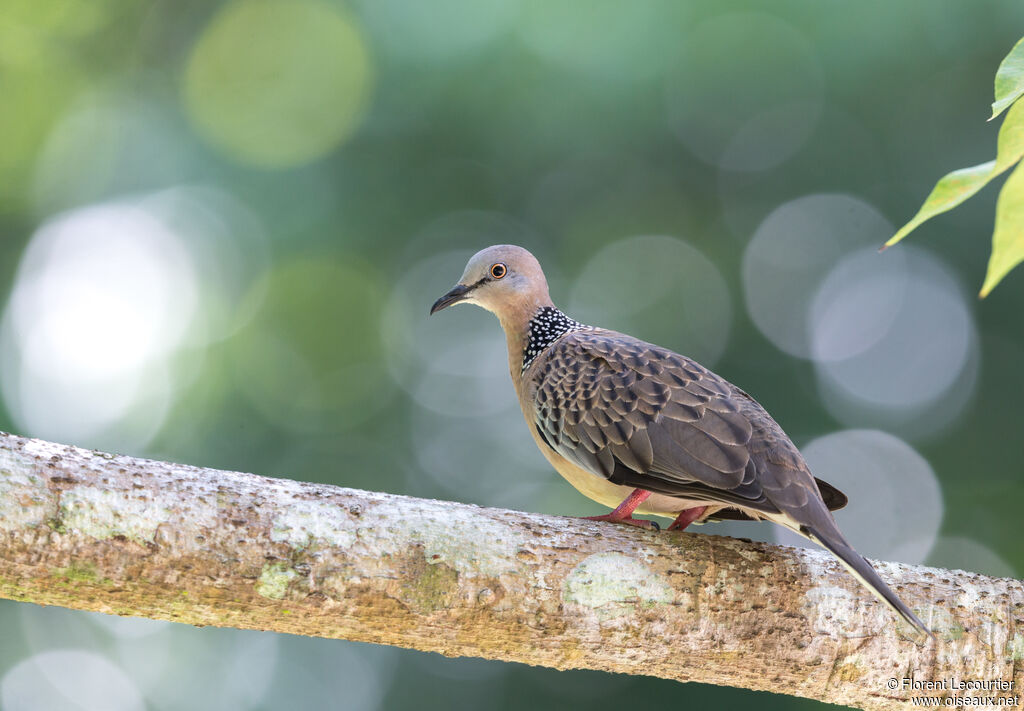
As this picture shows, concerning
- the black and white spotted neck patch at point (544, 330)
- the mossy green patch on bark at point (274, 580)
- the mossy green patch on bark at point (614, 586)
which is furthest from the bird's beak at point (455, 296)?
the mossy green patch on bark at point (274, 580)

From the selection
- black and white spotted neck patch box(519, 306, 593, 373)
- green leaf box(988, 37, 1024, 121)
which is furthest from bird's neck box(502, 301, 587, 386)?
green leaf box(988, 37, 1024, 121)

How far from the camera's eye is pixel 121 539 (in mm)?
2576

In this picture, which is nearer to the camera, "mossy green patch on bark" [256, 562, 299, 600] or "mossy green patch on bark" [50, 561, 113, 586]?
"mossy green patch on bark" [50, 561, 113, 586]

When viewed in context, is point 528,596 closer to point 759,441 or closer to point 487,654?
point 487,654

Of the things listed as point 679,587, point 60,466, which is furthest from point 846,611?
point 60,466

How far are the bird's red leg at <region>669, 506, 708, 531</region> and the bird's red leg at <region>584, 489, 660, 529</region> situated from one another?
149 millimetres

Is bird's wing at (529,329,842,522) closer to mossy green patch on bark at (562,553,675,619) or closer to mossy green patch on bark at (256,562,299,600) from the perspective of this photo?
mossy green patch on bark at (562,553,675,619)

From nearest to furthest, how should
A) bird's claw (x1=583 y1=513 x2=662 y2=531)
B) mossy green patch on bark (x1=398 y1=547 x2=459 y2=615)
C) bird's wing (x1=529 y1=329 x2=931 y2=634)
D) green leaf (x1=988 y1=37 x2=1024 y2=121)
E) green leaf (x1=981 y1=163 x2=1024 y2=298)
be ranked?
green leaf (x1=981 y1=163 x2=1024 y2=298) → green leaf (x1=988 y1=37 x2=1024 y2=121) → mossy green patch on bark (x1=398 y1=547 x2=459 y2=615) → bird's wing (x1=529 y1=329 x2=931 y2=634) → bird's claw (x1=583 y1=513 x2=662 y2=531)

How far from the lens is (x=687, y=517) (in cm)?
349

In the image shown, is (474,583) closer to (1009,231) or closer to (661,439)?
(661,439)

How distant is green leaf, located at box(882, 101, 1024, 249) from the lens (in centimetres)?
133

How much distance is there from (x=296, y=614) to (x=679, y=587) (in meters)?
1.14

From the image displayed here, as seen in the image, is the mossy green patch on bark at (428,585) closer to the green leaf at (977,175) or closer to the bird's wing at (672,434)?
the bird's wing at (672,434)

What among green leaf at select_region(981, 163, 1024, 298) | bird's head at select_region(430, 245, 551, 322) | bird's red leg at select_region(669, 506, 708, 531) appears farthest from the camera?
bird's head at select_region(430, 245, 551, 322)
